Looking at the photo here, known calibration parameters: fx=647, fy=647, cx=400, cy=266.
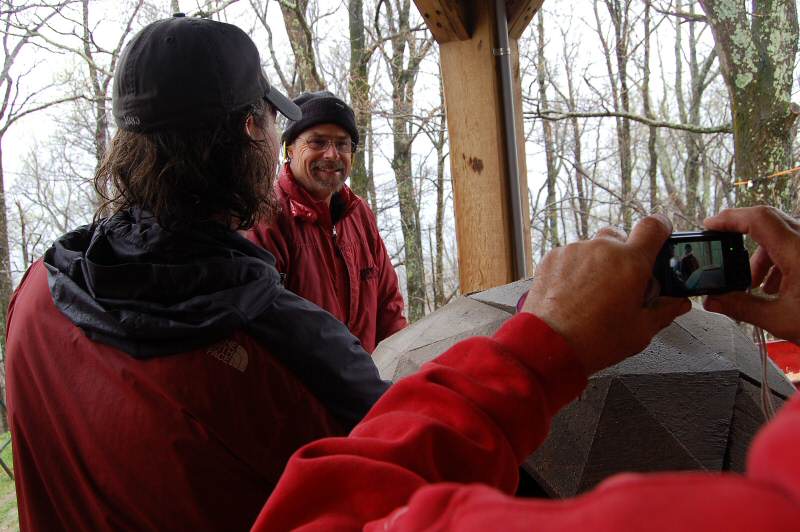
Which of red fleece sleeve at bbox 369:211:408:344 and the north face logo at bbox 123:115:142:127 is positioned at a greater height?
the north face logo at bbox 123:115:142:127

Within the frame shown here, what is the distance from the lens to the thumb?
100cm

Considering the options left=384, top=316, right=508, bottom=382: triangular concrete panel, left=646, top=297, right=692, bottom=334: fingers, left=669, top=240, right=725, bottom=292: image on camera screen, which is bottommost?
left=384, top=316, right=508, bottom=382: triangular concrete panel

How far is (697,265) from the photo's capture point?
0.98 metres

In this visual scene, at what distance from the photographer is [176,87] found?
1.51m

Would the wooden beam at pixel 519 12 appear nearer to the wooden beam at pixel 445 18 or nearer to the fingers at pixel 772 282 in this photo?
the wooden beam at pixel 445 18

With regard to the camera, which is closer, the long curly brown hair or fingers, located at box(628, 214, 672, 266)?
fingers, located at box(628, 214, 672, 266)

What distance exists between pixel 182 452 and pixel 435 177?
11.6m

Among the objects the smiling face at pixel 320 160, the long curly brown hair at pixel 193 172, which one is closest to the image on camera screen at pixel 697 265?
the long curly brown hair at pixel 193 172

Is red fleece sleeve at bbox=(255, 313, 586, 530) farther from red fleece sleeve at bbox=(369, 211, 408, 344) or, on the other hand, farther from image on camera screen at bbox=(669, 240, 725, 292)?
red fleece sleeve at bbox=(369, 211, 408, 344)

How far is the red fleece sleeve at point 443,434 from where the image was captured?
2.33 ft

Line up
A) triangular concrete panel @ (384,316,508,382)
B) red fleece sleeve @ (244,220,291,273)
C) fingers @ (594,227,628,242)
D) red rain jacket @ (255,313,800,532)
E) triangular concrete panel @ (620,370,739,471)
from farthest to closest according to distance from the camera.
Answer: red fleece sleeve @ (244,220,291,273)
triangular concrete panel @ (384,316,508,382)
triangular concrete panel @ (620,370,739,471)
fingers @ (594,227,628,242)
red rain jacket @ (255,313,800,532)

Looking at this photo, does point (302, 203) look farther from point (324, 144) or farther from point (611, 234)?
point (611, 234)

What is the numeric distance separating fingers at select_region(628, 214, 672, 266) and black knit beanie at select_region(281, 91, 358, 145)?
2883 millimetres

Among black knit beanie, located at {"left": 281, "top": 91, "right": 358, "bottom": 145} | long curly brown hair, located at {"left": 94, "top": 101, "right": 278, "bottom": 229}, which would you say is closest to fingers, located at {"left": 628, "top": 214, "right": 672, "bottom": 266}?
long curly brown hair, located at {"left": 94, "top": 101, "right": 278, "bottom": 229}
